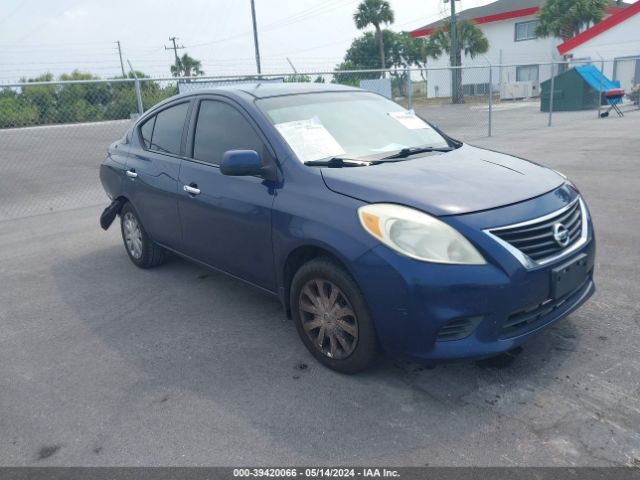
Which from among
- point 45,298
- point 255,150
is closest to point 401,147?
point 255,150

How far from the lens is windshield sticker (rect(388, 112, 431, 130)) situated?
173 inches

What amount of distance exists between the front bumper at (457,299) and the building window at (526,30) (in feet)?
156

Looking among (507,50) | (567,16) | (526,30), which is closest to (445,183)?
(567,16)

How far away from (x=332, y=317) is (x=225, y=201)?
1224 millimetres

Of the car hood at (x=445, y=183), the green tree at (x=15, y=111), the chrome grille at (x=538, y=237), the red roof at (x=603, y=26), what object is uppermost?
the red roof at (x=603, y=26)

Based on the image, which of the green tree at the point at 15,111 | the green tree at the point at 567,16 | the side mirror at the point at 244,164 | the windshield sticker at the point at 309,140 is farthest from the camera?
the green tree at the point at 567,16

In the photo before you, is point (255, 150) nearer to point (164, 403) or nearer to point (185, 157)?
point (185, 157)

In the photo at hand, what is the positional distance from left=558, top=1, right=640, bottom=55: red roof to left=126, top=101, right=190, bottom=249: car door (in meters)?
36.9

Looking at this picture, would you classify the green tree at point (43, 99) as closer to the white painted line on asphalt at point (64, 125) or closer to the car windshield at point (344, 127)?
the white painted line on asphalt at point (64, 125)

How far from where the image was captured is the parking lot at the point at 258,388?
106 inches

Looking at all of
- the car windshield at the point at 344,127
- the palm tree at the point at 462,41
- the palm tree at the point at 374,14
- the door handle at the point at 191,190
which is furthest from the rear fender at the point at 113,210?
the palm tree at the point at 374,14

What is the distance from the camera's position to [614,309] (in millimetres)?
3994

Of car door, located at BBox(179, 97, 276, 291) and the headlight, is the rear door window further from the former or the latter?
the headlight

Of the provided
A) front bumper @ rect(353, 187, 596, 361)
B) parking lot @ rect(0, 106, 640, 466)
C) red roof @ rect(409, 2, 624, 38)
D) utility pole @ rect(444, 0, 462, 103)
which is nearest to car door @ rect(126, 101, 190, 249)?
parking lot @ rect(0, 106, 640, 466)
